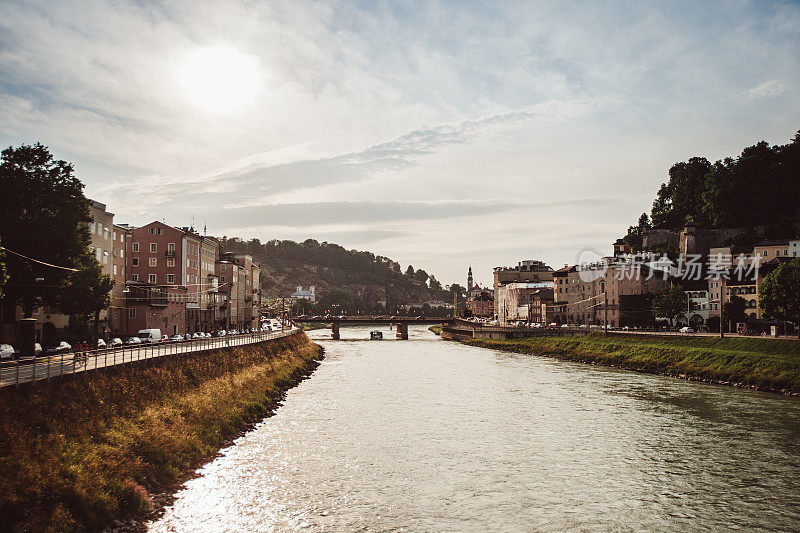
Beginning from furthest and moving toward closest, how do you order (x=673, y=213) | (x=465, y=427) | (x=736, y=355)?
(x=673, y=213), (x=736, y=355), (x=465, y=427)

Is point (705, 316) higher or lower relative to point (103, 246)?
lower

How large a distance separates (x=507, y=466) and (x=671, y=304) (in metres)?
92.0

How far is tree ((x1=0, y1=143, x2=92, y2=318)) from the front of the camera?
44.1 meters

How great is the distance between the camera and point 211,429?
30625mm

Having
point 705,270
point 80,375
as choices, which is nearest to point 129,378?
point 80,375

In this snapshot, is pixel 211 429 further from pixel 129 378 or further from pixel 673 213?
pixel 673 213

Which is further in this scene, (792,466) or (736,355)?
(736,355)

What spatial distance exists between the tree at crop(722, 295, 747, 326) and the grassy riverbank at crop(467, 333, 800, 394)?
54.8 ft

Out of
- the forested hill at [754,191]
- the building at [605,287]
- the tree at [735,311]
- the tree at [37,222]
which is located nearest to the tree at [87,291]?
the tree at [37,222]

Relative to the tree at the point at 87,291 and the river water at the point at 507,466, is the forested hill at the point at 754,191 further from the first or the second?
the tree at the point at 87,291

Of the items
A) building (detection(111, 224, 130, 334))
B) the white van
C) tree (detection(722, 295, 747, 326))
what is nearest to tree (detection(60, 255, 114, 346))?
the white van

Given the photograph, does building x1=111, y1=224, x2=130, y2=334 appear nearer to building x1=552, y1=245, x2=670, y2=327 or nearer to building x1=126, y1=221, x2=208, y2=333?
building x1=126, y1=221, x2=208, y2=333

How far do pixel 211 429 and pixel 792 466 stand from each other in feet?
85.5

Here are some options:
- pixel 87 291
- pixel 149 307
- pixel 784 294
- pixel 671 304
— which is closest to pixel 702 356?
pixel 784 294
